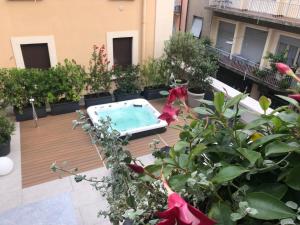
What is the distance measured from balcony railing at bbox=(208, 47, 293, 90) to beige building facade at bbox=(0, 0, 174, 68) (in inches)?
159

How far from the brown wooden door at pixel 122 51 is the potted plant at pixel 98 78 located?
1.41 ft

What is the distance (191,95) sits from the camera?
6.25 metres

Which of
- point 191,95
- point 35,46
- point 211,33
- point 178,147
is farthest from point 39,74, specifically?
point 211,33

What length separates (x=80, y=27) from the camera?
5.95 m

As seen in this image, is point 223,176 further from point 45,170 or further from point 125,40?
point 125,40

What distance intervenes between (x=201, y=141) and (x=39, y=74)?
16.7 ft

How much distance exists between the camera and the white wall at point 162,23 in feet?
21.5

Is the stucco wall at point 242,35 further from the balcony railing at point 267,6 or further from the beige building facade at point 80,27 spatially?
the beige building facade at point 80,27

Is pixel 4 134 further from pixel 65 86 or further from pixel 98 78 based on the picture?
pixel 98 78

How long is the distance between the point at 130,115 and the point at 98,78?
1224 mm

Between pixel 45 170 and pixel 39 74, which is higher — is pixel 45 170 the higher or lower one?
the lower one

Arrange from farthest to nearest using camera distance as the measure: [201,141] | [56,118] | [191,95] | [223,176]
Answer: [191,95] → [56,118] → [201,141] → [223,176]

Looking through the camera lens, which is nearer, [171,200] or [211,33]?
[171,200]

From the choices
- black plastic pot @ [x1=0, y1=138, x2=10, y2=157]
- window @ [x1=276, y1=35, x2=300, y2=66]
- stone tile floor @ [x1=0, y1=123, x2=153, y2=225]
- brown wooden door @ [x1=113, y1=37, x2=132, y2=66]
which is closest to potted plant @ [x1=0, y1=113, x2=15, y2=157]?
black plastic pot @ [x1=0, y1=138, x2=10, y2=157]
